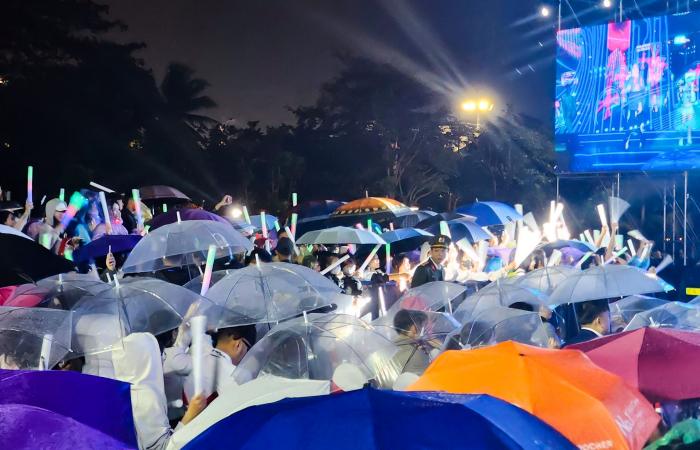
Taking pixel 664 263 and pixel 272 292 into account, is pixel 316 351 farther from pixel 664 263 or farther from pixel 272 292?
pixel 664 263

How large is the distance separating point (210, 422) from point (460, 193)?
2895 cm

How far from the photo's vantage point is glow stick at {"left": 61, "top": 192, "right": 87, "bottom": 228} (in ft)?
29.1

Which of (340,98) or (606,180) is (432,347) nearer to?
(606,180)

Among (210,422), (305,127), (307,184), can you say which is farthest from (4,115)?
(210,422)

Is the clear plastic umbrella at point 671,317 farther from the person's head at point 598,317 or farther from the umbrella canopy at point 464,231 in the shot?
the umbrella canopy at point 464,231

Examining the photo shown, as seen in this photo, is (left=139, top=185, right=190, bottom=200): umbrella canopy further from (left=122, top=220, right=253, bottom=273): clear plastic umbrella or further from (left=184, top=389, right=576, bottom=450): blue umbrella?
(left=184, top=389, right=576, bottom=450): blue umbrella

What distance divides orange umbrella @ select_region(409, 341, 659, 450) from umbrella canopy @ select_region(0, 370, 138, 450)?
1.16 m

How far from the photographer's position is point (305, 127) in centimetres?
3195

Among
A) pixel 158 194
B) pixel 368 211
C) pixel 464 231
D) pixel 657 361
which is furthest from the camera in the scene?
pixel 158 194

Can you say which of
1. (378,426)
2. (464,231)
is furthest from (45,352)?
(464,231)

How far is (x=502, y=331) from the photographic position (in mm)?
5590

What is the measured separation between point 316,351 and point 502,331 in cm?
170

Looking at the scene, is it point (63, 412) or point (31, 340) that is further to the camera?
point (31, 340)

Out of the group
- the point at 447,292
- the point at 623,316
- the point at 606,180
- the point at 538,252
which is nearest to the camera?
the point at 623,316
